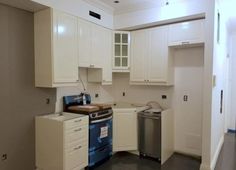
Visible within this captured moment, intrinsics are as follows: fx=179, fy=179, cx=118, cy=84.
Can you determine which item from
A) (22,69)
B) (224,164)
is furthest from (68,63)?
(224,164)

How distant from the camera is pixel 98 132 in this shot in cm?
307

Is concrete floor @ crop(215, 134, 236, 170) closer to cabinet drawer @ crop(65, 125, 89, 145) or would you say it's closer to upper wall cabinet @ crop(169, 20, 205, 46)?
upper wall cabinet @ crop(169, 20, 205, 46)

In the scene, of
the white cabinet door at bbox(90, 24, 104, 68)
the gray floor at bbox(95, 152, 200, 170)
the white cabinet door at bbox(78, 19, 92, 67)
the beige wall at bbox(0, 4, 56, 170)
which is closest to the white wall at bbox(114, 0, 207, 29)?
the white cabinet door at bbox(90, 24, 104, 68)

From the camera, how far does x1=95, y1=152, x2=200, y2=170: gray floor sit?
3.10m

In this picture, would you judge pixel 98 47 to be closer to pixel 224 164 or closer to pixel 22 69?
pixel 22 69

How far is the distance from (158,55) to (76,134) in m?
2.12

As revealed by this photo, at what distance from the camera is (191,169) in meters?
3.05

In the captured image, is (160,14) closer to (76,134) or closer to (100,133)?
(100,133)

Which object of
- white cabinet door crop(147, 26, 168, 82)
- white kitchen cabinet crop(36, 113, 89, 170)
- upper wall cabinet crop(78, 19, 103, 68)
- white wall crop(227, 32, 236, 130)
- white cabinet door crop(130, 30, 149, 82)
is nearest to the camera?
white kitchen cabinet crop(36, 113, 89, 170)

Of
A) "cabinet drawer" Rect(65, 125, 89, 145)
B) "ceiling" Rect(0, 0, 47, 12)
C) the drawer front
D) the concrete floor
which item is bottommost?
the concrete floor

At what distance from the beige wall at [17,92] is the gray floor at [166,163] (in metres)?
1.29

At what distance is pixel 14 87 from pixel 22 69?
29 cm

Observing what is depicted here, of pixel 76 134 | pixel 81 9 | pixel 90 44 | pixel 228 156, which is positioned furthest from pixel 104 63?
pixel 228 156

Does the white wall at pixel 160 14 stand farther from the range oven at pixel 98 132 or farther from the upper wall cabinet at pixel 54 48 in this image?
the range oven at pixel 98 132
